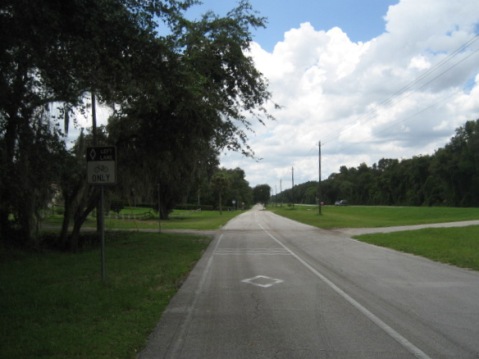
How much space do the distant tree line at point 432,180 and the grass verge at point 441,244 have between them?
267 feet

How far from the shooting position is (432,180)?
4451 inches

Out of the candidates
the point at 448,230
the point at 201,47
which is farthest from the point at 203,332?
the point at 448,230

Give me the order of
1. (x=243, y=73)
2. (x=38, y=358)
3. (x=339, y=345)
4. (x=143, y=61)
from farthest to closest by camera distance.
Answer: (x=243, y=73) → (x=143, y=61) → (x=339, y=345) → (x=38, y=358)

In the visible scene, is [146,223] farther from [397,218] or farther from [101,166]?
[101,166]

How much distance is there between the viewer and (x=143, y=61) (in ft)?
26.3

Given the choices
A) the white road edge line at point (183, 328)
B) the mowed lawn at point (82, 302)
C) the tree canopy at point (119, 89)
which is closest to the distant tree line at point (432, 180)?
the tree canopy at point (119, 89)

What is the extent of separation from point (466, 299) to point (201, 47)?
13310mm

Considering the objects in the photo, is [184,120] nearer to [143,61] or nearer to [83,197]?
[83,197]

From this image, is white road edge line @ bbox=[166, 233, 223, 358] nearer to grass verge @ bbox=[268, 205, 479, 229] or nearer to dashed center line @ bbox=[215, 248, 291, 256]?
dashed center line @ bbox=[215, 248, 291, 256]

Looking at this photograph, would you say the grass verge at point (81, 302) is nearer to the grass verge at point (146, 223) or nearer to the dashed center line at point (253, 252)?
the dashed center line at point (253, 252)

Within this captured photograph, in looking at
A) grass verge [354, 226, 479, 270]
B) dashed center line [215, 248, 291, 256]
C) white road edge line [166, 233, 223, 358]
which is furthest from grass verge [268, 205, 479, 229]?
white road edge line [166, 233, 223, 358]

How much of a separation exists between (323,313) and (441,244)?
12.6 meters

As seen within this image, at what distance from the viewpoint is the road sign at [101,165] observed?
9.98 metres

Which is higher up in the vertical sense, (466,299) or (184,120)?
(184,120)
